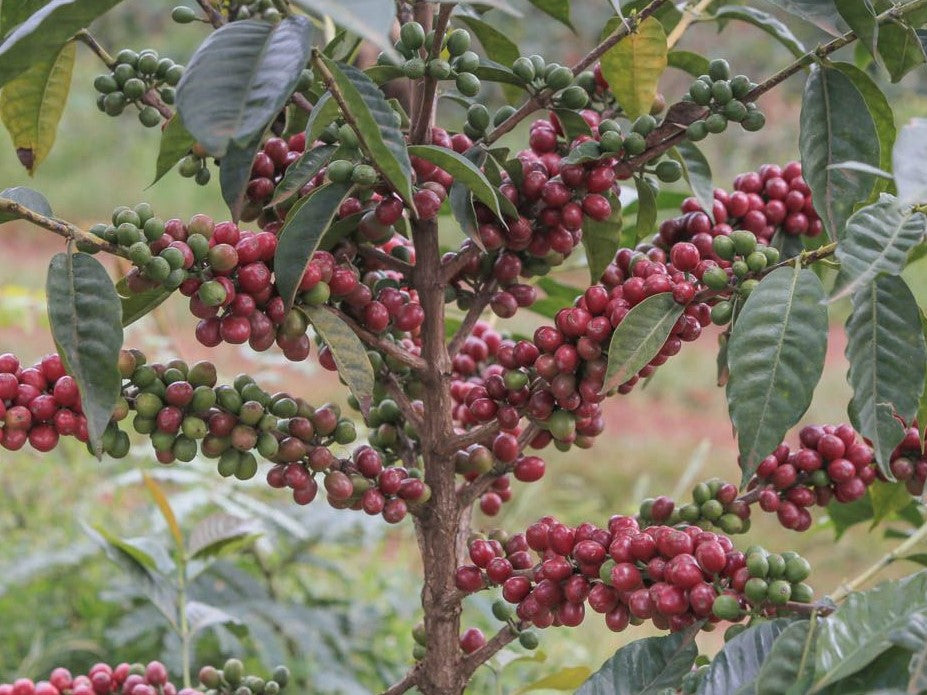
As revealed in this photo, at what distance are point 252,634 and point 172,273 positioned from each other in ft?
2.67

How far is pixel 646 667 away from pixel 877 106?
33 centimetres

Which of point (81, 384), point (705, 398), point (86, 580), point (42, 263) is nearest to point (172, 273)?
point (81, 384)

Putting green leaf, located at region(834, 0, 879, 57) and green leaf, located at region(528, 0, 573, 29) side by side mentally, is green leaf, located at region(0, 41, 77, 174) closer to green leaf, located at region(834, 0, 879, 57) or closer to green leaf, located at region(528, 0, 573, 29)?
green leaf, located at region(528, 0, 573, 29)

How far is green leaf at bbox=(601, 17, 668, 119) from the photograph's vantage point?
594 mm

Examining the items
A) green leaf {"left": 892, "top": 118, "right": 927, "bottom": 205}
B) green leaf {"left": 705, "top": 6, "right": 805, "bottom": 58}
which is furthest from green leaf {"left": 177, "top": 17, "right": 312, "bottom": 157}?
green leaf {"left": 705, "top": 6, "right": 805, "bottom": 58}

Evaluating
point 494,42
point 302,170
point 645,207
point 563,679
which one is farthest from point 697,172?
point 563,679

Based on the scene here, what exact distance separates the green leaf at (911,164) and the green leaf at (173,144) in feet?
1.14

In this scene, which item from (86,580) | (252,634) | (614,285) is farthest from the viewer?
(86,580)

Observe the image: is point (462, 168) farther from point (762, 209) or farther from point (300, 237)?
point (762, 209)

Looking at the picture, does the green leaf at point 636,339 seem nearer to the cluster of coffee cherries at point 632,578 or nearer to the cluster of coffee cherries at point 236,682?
the cluster of coffee cherries at point 632,578

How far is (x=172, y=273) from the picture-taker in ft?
1.60

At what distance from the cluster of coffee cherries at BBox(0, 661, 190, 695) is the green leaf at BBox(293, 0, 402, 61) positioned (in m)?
0.48

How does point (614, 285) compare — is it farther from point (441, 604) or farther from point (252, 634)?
point (252, 634)

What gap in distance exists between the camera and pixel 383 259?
62cm
